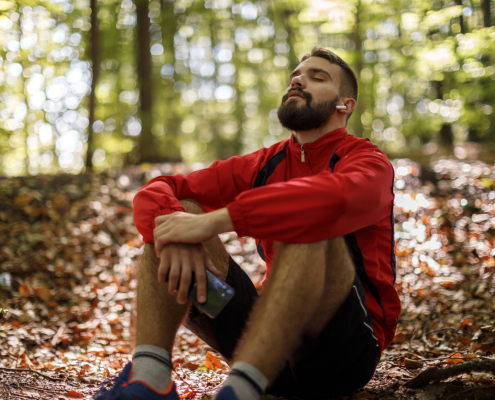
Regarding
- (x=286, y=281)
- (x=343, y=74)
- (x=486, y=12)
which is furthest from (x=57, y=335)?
(x=486, y=12)

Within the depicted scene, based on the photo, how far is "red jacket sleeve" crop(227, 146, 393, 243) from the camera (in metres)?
1.61

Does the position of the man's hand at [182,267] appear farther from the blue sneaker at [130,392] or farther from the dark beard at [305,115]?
the dark beard at [305,115]

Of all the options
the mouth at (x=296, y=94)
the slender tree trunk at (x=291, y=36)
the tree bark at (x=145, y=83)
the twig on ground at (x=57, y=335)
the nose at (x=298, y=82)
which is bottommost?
the twig on ground at (x=57, y=335)

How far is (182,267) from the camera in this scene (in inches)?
68.7

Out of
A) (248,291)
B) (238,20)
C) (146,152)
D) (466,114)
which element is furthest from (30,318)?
(238,20)

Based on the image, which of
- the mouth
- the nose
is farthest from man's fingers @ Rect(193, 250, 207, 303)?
the nose

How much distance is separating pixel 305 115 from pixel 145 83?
7591 mm

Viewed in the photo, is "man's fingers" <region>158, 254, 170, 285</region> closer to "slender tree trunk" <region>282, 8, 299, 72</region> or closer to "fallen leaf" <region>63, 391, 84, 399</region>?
"fallen leaf" <region>63, 391, 84, 399</region>

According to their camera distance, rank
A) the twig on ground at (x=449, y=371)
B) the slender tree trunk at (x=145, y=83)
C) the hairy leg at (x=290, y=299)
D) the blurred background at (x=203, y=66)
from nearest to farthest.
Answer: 1. the hairy leg at (x=290, y=299)
2. the twig on ground at (x=449, y=371)
3. the blurred background at (x=203, y=66)
4. the slender tree trunk at (x=145, y=83)

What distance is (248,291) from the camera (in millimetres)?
2158

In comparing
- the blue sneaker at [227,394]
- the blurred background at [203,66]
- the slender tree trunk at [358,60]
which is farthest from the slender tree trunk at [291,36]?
the blue sneaker at [227,394]

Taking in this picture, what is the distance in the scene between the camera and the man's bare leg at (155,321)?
1676 mm

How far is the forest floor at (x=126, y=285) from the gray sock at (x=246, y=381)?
55 centimetres

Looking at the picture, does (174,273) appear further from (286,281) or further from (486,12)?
(486,12)
